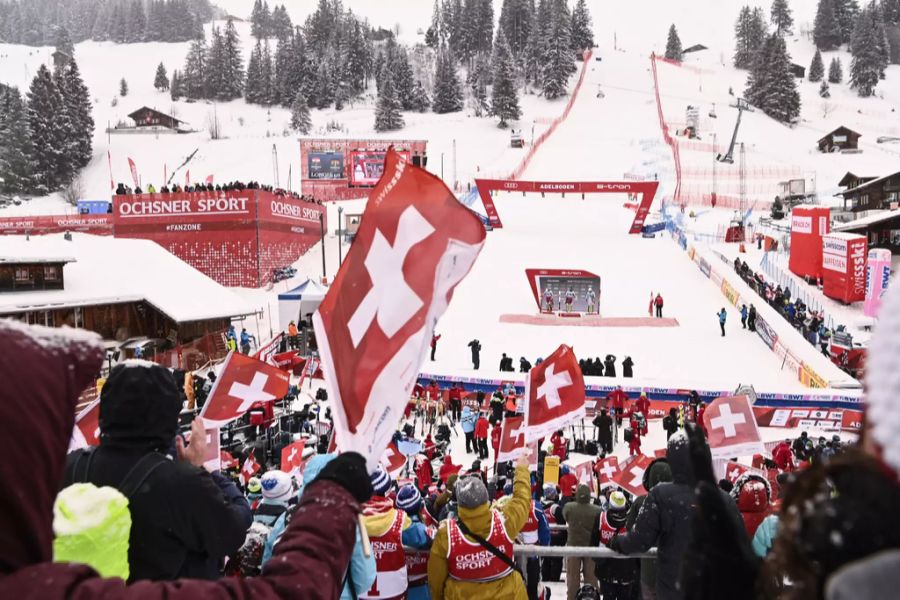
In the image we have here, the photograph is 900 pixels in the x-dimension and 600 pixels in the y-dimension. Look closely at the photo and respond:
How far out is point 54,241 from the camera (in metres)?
21.5

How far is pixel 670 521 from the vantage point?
128 inches

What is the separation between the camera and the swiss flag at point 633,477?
7.38 meters

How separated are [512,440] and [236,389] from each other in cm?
337

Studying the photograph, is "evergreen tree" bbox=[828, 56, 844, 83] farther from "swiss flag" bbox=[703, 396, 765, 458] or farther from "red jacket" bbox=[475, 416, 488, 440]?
"swiss flag" bbox=[703, 396, 765, 458]

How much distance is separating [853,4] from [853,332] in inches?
4341

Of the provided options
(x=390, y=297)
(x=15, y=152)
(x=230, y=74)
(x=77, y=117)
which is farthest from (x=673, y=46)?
(x=390, y=297)

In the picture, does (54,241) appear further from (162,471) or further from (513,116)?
(513,116)

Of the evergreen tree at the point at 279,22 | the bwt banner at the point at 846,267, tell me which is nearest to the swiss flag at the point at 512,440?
the bwt banner at the point at 846,267

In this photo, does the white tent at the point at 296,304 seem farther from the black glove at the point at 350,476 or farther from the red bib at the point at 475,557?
the black glove at the point at 350,476

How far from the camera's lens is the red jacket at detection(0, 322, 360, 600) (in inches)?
41.5

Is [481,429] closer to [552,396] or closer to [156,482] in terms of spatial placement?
[552,396]

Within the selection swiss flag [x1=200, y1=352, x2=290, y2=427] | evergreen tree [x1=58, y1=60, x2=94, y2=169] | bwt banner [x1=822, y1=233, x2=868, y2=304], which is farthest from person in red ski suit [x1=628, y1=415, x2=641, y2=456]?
evergreen tree [x1=58, y1=60, x2=94, y2=169]

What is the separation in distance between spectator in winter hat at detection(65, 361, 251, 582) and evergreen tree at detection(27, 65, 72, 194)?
61.2 m

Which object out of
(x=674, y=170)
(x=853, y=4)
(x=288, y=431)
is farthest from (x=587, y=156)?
(x=853, y=4)
